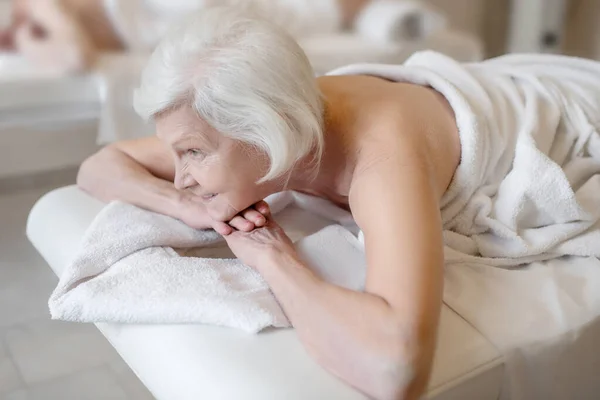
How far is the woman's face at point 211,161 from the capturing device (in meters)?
0.85

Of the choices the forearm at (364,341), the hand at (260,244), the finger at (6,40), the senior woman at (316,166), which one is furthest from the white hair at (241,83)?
the finger at (6,40)

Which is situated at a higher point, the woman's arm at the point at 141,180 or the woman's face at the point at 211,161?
the woman's face at the point at 211,161

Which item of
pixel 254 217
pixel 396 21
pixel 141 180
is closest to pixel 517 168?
pixel 254 217

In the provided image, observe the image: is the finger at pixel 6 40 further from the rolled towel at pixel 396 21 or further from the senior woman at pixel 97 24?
the rolled towel at pixel 396 21

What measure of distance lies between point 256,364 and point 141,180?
1.59 feet

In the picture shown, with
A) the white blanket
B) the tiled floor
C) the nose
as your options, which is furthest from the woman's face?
the tiled floor

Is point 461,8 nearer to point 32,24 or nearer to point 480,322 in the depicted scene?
point 32,24

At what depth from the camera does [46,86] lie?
1.73m

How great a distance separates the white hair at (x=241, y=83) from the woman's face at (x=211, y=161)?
0.05 feet

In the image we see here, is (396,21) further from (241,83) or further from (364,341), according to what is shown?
(364,341)

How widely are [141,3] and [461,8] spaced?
1.65 m

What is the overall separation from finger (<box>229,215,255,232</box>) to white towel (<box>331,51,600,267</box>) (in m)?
0.30

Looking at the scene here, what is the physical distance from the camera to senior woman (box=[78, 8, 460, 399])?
73 cm

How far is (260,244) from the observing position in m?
0.91
